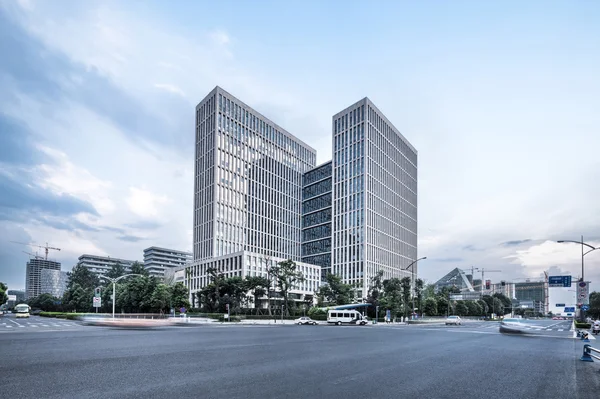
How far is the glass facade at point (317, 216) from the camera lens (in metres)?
127

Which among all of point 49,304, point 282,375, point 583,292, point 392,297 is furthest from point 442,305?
point 49,304

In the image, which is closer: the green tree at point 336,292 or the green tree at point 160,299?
the green tree at point 160,299

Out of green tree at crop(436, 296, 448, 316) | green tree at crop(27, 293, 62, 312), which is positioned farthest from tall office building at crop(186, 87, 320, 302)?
green tree at crop(27, 293, 62, 312)

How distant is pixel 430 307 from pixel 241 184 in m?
57.9

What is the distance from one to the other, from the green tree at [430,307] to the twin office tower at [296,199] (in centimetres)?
1489

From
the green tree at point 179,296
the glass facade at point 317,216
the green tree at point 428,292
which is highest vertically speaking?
the glass facade at point 317,216

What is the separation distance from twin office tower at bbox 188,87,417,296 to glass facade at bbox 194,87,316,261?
0.89 feet

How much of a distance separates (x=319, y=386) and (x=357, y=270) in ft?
336

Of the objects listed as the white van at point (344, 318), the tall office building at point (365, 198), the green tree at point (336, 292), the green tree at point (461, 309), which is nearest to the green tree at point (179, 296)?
the white van at point (344, 318)

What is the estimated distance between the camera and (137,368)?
12.2m

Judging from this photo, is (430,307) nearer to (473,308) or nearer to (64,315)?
(473,308)

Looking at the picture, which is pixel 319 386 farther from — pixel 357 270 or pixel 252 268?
pixel 357 270

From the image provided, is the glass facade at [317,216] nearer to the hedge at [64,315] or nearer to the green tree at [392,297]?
the green tree at [392,297]

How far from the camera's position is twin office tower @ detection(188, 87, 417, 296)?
11094 cm
